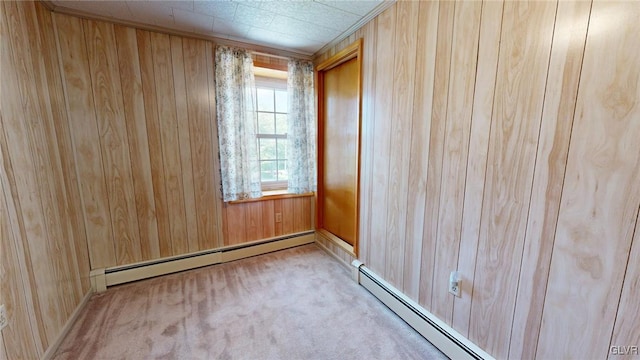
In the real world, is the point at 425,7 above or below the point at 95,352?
above

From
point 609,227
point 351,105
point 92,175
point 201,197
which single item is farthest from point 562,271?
point 92,175

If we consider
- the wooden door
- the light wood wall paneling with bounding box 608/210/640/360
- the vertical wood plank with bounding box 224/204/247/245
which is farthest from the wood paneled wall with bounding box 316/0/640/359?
the vertical wood plank with bounding box 224/204/247/245

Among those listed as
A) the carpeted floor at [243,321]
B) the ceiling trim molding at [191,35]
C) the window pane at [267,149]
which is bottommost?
the carpeted floor at [243,321]

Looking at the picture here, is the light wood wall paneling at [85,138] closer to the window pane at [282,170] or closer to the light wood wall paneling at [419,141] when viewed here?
the window pane at [282,170]

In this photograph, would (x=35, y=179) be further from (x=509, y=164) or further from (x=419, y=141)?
(x=509, y=164)

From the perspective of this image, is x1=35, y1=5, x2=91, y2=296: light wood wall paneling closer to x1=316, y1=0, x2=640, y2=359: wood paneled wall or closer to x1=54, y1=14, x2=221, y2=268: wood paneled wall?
x1=54, y1=14, x2=221, y2=268: wood paneled wall

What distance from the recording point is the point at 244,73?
2.54 meters

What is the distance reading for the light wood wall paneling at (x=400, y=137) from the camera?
1688 millimetres

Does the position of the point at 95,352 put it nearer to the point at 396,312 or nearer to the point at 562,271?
the point at 396,312

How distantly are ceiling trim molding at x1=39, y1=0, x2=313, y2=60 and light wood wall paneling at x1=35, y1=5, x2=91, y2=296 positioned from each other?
3.6 inches

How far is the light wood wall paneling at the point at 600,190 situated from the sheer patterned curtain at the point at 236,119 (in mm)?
2426

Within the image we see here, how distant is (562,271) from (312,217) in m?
2.44

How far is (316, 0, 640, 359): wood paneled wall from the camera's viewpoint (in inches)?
35.5

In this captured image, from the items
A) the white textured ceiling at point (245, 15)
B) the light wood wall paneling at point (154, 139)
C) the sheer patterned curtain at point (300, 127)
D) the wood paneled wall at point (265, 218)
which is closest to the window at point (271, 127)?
the sheer patterned curtain at point (300, 127)
